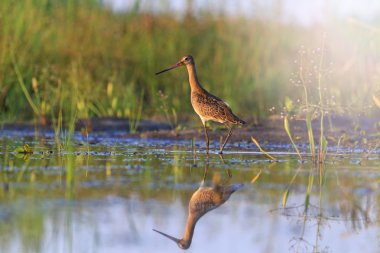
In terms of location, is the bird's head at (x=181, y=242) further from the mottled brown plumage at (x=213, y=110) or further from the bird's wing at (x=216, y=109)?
the bird's wing at (x=216, y=109)

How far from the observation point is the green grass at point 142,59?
1215 centimetres

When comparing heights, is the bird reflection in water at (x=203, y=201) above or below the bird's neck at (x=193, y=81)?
below

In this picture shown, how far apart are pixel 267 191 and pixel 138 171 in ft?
4.32

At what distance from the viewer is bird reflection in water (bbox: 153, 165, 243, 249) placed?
4.39m

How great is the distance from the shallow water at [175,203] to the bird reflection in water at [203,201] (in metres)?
0.04

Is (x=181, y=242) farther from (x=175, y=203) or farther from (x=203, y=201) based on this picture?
(x=203, y=201)

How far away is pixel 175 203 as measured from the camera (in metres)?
5.34

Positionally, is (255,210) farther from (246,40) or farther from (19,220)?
(246,40)

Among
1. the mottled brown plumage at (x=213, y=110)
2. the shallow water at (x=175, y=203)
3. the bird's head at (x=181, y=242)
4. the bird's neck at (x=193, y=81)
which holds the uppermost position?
the bird's neck at (x=193, y=81)

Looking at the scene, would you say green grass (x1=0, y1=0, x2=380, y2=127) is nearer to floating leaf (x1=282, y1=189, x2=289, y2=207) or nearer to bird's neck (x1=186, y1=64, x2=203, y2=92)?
bird's neck (x1=186, y1=64, x2=203, y2=92)

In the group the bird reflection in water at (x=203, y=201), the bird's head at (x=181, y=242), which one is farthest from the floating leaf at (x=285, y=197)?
the bird's head at (x=181, y=242)

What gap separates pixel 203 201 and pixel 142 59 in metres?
9.08

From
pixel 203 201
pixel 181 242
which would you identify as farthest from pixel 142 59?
pixel 181 242

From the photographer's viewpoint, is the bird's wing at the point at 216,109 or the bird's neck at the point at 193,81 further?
the bird's neck at the point at 193,81
